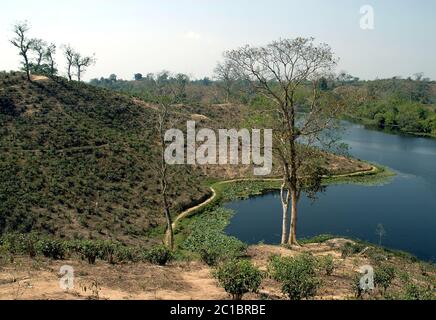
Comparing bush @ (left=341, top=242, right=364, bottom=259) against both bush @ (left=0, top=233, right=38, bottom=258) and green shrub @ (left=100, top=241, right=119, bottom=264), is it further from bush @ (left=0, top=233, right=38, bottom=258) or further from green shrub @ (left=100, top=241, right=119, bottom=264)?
bush @ (left=0, top=233, right=38, bottom=258)

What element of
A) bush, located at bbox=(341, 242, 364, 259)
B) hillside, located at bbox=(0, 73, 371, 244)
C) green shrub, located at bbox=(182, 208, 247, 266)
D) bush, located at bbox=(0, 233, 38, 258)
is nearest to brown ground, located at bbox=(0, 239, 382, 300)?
bush, located at bbox=(0, 233, 38, 258)

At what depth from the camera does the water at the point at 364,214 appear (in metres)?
38.0

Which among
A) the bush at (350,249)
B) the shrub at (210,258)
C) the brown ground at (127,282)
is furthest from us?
the bush at (350,249)

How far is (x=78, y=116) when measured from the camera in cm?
5850

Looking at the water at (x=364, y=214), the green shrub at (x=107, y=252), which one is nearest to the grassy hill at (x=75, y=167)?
the water at (x=364, y=214)

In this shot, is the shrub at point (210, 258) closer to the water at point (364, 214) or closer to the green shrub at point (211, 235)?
the green shrub at point (211, 235)

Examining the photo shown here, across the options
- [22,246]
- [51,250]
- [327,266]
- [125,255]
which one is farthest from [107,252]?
[327,266]

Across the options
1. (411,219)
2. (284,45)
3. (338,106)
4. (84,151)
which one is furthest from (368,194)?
(84,151)

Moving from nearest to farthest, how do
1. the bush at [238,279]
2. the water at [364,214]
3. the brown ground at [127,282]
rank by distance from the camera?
Result: 1. the bush at [238,279]
2. the brown ground at [127,282]
3. the water at [364,214]

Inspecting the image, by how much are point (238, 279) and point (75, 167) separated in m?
34.1

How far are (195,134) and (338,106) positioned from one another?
44442 millimetres

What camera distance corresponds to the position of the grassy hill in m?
35.2

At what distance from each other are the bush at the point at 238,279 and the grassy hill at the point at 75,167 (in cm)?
2078
